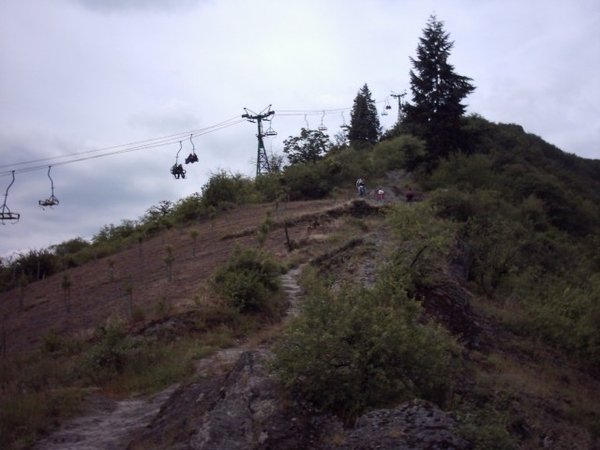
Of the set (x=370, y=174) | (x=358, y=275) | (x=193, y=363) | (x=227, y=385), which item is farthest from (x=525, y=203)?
(x=227, y=385)

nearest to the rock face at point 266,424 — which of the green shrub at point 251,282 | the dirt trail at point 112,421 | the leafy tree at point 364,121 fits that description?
the dirt trail at point 112,421

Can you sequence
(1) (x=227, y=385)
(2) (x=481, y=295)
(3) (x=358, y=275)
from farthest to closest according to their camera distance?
(2) (x=481, y=295) < (3) (x=358, y=275) < (1) (x=227, y=385)

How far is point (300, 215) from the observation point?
101 ft

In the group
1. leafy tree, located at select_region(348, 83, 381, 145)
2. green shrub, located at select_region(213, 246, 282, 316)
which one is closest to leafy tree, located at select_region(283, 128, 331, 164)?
leafy tree, located at select_region(348, 83, 381, 145)

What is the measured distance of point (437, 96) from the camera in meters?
45.6

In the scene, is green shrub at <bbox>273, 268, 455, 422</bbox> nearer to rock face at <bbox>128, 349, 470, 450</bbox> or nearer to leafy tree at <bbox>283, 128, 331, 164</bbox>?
rock face at <bbox>128, 349, 470, 450</bbox>

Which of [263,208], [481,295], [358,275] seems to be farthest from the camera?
[263,208]

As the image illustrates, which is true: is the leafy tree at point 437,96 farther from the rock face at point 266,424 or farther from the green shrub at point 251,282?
the rock face at point 266,424

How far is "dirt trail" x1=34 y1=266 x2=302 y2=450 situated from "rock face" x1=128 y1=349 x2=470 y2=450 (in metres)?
0.59

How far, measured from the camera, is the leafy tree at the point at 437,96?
45.4m

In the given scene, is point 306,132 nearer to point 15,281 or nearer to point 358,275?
point 15,281

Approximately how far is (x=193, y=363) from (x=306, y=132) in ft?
153

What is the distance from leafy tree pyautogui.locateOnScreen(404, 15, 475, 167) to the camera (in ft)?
149

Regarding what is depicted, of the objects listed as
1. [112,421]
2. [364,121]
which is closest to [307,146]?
[364,121]
